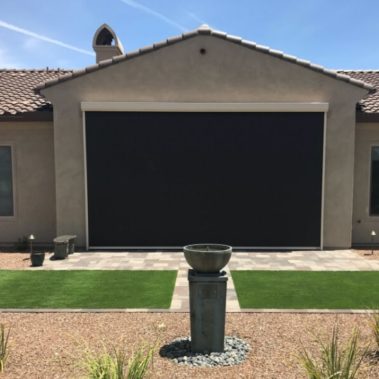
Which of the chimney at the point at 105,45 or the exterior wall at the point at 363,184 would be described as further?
the chimney at the point at 105,45

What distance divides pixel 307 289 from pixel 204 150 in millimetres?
5691

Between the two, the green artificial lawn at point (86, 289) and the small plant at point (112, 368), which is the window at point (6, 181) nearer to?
the green artificial lawn at point (86, 289)

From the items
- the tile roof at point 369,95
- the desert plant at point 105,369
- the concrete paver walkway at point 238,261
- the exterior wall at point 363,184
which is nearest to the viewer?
the desert plant at point 105,369

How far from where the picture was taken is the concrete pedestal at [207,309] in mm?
5211

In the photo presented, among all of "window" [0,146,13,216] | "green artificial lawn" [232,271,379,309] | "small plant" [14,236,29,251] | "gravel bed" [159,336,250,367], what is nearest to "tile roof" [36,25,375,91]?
"window" [0,146,13,216]

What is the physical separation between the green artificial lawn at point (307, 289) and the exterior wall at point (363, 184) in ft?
12.2

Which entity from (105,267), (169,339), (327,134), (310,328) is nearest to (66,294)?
(105,267)

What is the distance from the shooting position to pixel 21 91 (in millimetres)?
14648

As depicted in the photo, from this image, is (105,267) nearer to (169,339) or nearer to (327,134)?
(169,339)

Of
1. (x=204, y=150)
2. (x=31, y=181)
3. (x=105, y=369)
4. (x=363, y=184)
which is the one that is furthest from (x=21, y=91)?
(x=105, y=369)

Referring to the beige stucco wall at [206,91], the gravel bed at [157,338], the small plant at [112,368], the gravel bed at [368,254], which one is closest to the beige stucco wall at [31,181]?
the beige stucco wall at [206,91]

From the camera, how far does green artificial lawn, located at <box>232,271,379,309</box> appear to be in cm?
745

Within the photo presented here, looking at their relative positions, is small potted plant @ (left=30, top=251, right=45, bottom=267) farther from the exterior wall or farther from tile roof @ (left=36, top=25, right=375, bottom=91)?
the exterior wall

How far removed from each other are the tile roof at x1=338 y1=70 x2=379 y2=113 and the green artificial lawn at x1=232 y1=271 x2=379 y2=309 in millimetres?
5850
